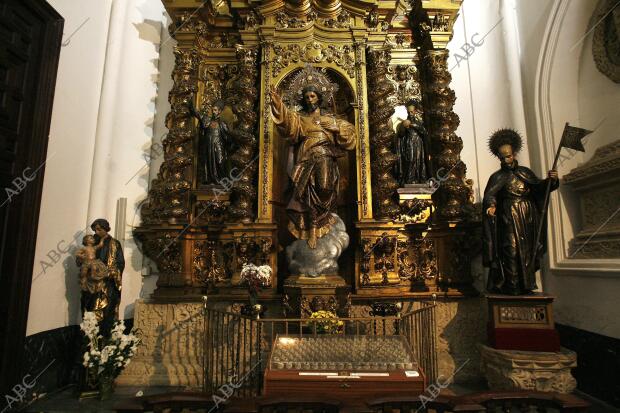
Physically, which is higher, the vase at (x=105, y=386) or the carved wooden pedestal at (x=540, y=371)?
the carved wooden pedestal at (x=540, y=371)

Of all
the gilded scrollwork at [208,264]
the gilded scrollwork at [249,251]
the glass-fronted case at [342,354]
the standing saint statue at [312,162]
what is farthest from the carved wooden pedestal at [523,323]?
the gilded scrollwork at [208,264]

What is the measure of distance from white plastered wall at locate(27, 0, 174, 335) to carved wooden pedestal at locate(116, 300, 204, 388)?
67cm

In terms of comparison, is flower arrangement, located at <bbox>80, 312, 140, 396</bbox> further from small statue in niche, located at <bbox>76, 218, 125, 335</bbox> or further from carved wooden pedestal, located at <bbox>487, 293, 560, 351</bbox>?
carved wooden pedestal, located at <bbox>487, 293, 560, 351</bbox>

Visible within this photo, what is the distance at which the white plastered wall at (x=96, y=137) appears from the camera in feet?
16.6

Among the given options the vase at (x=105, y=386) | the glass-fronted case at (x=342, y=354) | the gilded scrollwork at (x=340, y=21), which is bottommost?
the vase at (x=105, y=386)

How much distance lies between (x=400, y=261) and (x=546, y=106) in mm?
3516

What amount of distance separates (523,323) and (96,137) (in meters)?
6.95

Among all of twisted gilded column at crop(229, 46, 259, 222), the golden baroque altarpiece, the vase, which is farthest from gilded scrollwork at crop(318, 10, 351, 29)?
the vase

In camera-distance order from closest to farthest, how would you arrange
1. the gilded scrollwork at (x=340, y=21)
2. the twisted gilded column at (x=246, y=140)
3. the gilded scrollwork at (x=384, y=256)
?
1. the gilded scrollwork at (x=384, y=256)
2. the twisted gilded column at (x=246, y=140)
3. the gilded scrollwork at (x=340, y=21)

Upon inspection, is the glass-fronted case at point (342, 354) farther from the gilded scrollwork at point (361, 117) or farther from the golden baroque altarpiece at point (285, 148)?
the gilded scrollwork at point (361, 117)

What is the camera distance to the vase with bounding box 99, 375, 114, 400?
15.2 ft

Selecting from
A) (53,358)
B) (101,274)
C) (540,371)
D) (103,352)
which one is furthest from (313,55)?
(53,358)

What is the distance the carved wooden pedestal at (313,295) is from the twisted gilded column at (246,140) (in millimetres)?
1427

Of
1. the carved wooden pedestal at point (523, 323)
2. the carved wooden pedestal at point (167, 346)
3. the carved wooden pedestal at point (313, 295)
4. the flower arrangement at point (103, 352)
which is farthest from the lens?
the carved wooden pedestal at point (167, 346)
